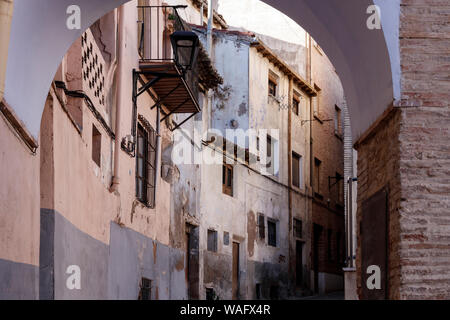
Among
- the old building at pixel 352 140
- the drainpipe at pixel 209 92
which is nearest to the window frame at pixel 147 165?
the old building at pixel 352 140

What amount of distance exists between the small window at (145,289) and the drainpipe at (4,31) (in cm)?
815

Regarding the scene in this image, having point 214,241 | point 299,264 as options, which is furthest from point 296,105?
point 214,241

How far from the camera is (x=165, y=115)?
50.5 ft

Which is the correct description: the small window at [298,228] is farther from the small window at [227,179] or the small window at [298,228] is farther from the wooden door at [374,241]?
the wooden door at [374,241]

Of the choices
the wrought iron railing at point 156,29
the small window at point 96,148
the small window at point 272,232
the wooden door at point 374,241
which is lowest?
the wooden door at point 374,241

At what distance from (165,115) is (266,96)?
8670 mm

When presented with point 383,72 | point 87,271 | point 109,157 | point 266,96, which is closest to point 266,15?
point 266,96

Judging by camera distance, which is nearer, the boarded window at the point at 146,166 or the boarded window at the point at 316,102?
the boarded window at the point at 146,166

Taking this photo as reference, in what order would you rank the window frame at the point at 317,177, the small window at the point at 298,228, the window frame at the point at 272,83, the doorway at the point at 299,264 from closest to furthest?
the window frame at the point at 272,83
the doorway at the point at 299,264
the small window at the point at 298,228
the window frame at the point at 317,177

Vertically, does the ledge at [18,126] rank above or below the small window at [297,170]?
below

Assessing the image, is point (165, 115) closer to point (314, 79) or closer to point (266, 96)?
point (266, 96)

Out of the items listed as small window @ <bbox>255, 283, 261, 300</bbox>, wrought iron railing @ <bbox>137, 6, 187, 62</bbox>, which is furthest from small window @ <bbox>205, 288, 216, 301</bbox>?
wrought iron railing @ <bbox>137, 6, 187, 62</bbox>

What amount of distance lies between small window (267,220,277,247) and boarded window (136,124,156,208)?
9.52 m

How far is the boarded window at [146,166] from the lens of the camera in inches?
527
